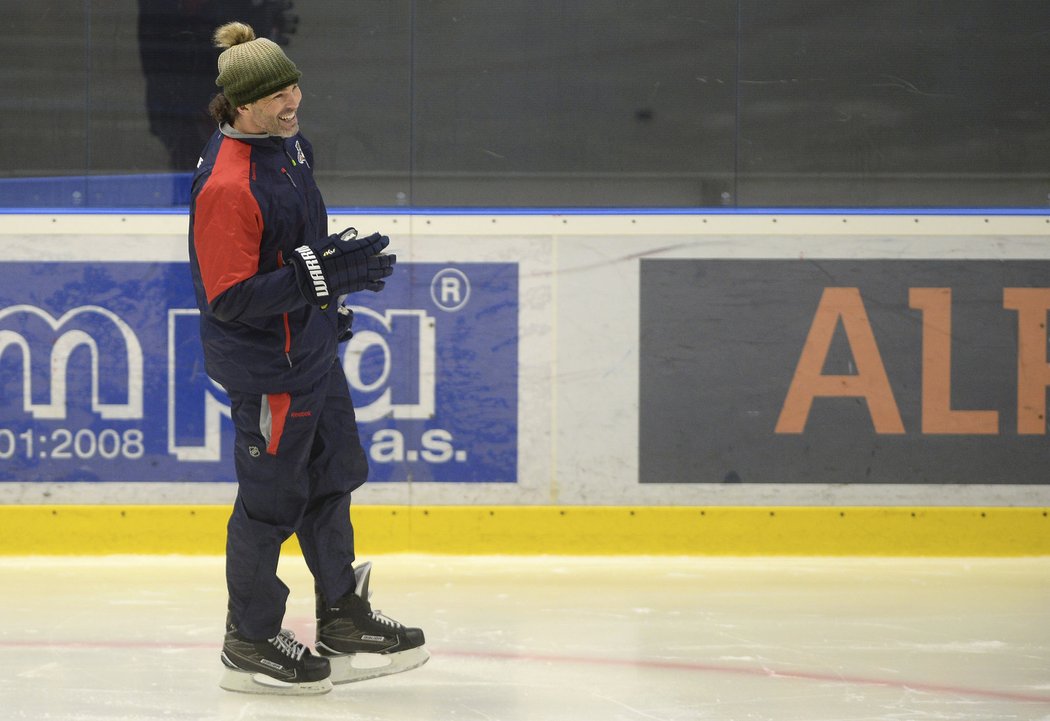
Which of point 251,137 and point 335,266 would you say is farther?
Answer: point 251,137

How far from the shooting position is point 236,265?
111 inches

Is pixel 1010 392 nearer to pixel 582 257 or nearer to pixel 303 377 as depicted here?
pixel 582 257

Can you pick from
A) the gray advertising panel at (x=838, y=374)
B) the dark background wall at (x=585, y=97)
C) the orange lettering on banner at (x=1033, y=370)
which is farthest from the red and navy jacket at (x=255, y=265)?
the orange lettering on banner at (x=1033, y=370)

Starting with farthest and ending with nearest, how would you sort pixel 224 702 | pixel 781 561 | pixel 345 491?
pixel 781 561 < pixel 345 491 < pixel 224 702

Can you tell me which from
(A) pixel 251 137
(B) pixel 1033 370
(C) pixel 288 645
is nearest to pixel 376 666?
(C) pixel 288 645

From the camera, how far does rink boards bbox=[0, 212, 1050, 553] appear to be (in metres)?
4.66

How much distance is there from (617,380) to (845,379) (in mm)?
809

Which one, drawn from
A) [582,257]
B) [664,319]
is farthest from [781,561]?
[582,257]

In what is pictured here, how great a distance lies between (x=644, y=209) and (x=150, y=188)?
5.79 feet

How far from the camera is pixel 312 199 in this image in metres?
3.02

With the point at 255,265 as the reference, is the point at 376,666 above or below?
below

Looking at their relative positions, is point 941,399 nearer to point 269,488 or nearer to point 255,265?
point 269,488

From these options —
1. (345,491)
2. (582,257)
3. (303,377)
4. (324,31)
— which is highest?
(324,31)

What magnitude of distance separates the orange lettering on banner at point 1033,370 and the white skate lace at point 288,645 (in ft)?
9.39
